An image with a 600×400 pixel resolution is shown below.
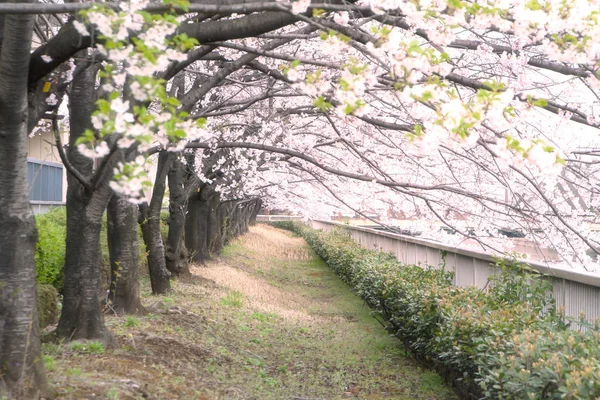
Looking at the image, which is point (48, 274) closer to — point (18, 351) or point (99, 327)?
point (99, 327)

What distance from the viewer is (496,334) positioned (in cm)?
557

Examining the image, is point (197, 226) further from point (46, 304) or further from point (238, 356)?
point (46, 304)

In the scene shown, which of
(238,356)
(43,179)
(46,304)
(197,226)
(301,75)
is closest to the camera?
→ (301,75)

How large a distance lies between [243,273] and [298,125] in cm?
739

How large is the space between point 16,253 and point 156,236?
728 centimetres

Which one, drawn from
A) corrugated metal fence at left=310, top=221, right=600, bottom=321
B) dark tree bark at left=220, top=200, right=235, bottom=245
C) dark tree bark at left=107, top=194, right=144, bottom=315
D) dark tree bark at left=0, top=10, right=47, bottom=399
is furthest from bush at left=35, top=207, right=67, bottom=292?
dark tree bark at left=220, top=200, right=235, bottom=245

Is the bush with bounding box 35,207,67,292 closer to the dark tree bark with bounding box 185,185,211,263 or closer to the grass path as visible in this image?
the grass path

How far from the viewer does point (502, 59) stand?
23.9 ft

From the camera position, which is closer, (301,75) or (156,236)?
(301,75)

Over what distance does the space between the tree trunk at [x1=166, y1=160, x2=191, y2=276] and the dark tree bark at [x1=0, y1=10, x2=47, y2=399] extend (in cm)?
1009

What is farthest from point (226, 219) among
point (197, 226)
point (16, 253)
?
point (16, 253)

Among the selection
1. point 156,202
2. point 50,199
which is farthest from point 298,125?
point 50,199

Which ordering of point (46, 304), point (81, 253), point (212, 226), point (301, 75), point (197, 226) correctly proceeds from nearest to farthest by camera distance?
point (301, 75), point (81, 253), point (46, 304), point (197, 226), point (212, 226)

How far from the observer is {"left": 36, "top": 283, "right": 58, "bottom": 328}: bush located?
8.58 metres
